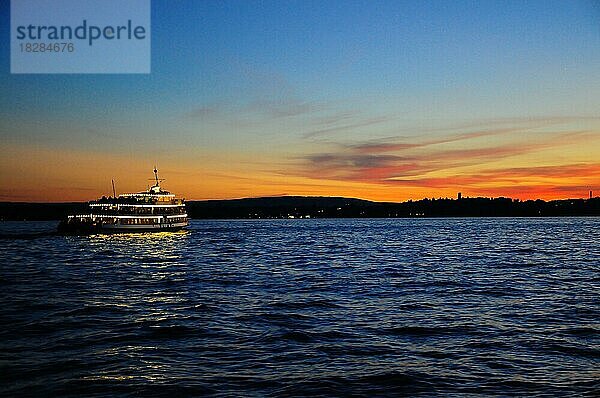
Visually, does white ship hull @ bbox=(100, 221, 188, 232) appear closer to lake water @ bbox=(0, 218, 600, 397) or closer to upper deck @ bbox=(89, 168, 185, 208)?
upper deck @ bbox=(89, 168, 185, 208)

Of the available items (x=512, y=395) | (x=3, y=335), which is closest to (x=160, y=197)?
(x=3, y=335)

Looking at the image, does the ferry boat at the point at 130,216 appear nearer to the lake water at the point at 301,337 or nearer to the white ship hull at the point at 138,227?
the white ship hull at the point at 138,227

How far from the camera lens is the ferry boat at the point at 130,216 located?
124062mm

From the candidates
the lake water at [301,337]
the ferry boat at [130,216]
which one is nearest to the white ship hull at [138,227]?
the ferry boat at [130,216]

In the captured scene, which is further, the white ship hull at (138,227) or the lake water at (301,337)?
the white ship hull at (138,227)

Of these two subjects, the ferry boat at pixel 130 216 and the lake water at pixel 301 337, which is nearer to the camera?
the lake water at pixel 301 337

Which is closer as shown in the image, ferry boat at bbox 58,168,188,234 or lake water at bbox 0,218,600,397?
lake water at bbox 0,218,600,397

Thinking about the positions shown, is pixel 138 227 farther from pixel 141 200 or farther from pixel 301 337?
pixel 301 337

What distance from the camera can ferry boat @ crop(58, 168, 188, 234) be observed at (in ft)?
407

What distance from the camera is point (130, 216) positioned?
12762 cm

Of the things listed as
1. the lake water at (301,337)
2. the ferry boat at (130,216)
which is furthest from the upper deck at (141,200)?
the lake water at (301,337)

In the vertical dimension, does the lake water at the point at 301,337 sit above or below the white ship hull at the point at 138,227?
below

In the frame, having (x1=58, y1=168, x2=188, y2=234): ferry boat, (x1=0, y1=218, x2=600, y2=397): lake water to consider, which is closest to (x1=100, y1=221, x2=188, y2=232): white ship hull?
(x1=58, y1=168, x2=188, y2=234): ferry boat

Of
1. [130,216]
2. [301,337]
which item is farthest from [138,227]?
[301,337]
